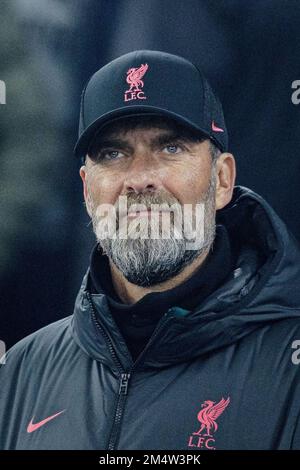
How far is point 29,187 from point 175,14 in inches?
18.4

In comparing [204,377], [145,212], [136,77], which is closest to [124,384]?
[204,377]

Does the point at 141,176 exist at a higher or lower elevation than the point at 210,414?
higher

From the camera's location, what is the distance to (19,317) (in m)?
1.39

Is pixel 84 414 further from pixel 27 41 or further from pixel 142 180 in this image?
pixel 27 41

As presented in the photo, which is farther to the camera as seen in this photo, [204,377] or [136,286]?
[136,286]

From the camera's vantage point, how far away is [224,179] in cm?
121

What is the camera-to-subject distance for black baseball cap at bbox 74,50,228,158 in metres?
1.11

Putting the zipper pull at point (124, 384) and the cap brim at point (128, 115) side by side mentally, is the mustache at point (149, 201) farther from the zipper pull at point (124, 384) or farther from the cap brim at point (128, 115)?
the zipper pull at point (124, 384)

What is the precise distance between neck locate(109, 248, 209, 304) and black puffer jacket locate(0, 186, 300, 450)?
0.07 metres

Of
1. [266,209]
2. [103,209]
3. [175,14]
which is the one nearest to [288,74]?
[175,14]

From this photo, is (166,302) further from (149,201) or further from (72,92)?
(72,92)

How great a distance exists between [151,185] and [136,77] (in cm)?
18

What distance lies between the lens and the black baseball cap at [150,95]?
111 cm

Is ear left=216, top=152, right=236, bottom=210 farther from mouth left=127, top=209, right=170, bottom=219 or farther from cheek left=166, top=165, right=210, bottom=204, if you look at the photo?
mouth left=127, top=209, right=170, bottom=219
